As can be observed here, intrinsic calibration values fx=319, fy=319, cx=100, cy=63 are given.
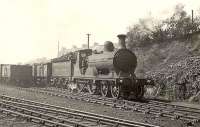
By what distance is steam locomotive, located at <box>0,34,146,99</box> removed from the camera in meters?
18.1

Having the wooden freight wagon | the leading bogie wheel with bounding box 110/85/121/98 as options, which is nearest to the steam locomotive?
the leading bogie wheel with bounding box 110/85/121/98

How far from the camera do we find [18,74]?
33.8 m

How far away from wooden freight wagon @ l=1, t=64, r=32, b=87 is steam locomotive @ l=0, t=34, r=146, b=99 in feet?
32.5

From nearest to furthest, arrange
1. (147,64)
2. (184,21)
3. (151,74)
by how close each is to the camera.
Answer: (151,74)
(147,64)
(184,21)

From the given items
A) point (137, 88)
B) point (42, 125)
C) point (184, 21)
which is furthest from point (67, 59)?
point (42, 125)

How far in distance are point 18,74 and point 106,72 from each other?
16.9 m

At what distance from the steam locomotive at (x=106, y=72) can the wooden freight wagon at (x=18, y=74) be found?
9913 millimetres

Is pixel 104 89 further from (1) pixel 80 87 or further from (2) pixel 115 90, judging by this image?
(1) pixel 80 87

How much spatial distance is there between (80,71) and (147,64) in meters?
8.20

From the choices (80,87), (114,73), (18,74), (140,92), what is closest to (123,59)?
(114,73)

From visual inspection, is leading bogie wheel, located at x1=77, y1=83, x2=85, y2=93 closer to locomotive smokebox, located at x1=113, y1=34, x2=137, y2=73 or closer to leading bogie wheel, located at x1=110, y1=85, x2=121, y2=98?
leading bogie wheel, located at x1=110, y1=85, x2=121, y2=98

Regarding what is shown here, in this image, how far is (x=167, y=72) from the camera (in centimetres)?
2294

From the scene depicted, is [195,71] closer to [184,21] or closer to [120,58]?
[120,58]

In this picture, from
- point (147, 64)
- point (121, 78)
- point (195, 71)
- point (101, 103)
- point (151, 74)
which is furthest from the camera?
point (147, 64)
